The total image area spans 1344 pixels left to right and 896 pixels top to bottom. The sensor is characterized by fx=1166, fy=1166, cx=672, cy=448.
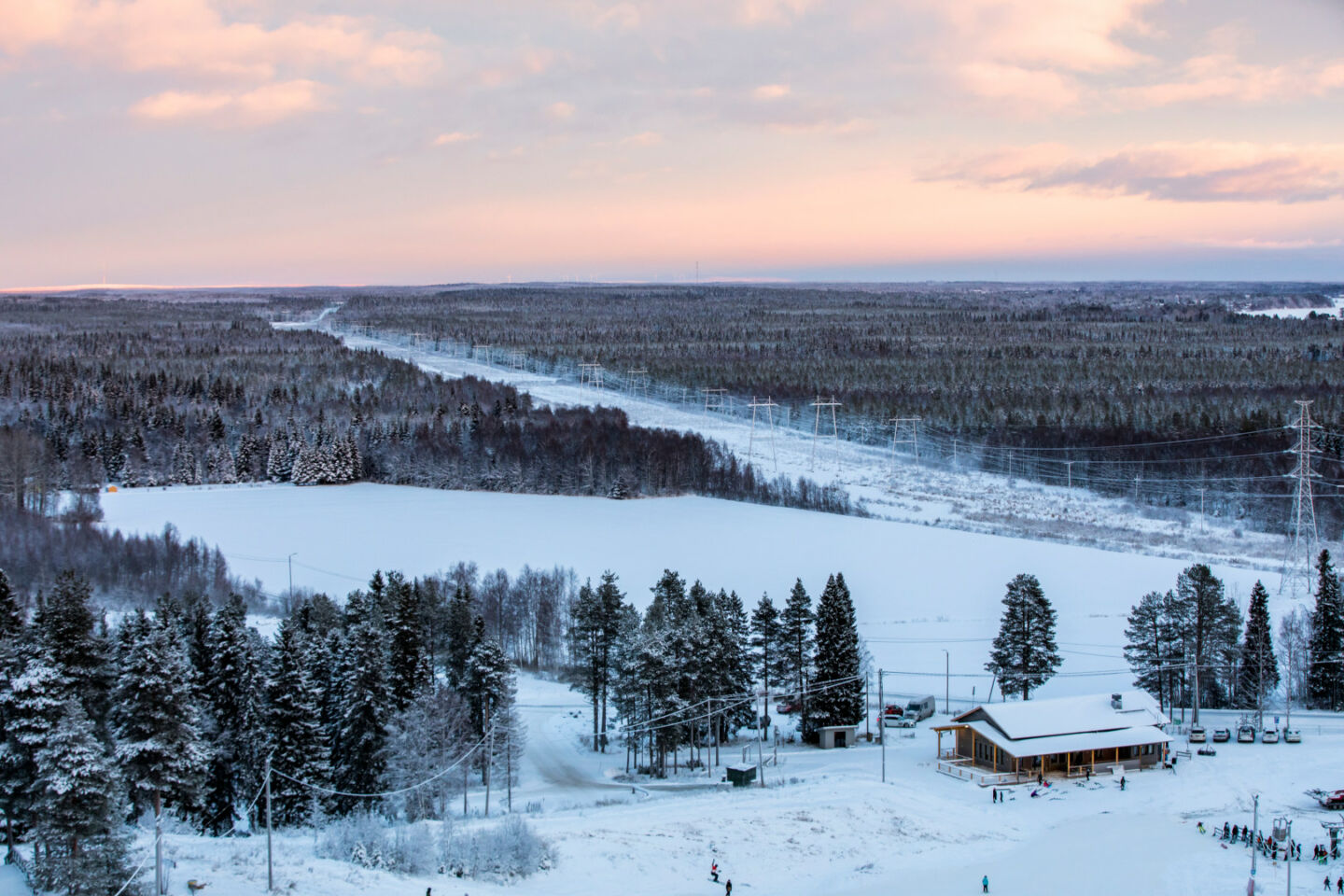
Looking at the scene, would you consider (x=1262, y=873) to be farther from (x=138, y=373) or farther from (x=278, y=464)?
(x=138, y=373)

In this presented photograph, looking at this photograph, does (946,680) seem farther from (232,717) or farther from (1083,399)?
(1083,399)

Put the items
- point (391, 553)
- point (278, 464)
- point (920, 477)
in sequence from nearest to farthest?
point (391, 553) < point (920, 477) < point (278, 464)

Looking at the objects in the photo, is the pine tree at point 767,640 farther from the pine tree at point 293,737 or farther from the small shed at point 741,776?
the pine tree at point 293,737

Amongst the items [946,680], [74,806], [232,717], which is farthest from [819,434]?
[74,806]

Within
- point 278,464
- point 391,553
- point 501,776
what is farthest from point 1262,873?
point 278,464

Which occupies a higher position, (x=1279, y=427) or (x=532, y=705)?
(x=1279, y=427)

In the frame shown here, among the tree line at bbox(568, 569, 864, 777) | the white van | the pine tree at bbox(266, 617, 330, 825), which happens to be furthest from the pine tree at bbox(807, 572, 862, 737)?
the pine tree at bbox(266, 617, 330, 825)

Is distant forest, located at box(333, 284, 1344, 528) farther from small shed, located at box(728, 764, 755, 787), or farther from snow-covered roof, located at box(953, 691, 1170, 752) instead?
small shed, located at box(728, 764, 755, 787)
